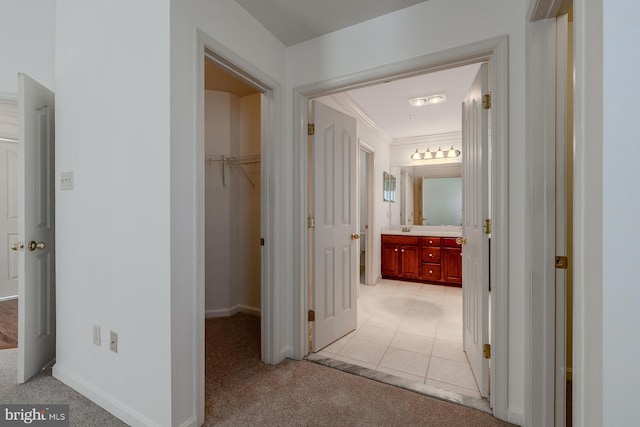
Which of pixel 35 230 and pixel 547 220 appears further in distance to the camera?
pixel 35 230

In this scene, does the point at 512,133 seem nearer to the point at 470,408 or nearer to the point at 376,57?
the point at 376,57

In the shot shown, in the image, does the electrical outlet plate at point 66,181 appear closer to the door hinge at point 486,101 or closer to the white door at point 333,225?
the white door at point 333,225

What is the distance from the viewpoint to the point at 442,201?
5.12 meters

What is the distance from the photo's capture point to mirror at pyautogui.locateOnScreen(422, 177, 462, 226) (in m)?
5.02

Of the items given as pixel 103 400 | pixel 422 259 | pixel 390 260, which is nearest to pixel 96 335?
pixel 103 400

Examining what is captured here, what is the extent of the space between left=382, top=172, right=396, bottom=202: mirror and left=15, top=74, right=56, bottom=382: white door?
4.22 meters

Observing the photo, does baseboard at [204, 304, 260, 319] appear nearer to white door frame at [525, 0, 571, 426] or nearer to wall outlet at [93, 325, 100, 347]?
wall outlet at [93, 325, 100, 347]

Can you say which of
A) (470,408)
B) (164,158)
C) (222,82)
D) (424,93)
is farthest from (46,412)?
(424,93)

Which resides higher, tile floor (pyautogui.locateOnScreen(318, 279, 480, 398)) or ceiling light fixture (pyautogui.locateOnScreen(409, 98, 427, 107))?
ceiling light fixture (pyautogui.locateOnScreen(409, 98, 427, 107))

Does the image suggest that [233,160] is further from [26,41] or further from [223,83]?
[26,41]

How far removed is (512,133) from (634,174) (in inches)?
44.8

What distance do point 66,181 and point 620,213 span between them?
259cm

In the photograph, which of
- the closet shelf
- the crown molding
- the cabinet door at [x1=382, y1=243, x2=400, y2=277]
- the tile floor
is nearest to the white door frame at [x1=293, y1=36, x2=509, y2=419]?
the tile floor

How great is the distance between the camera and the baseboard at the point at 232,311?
10.7 feet
